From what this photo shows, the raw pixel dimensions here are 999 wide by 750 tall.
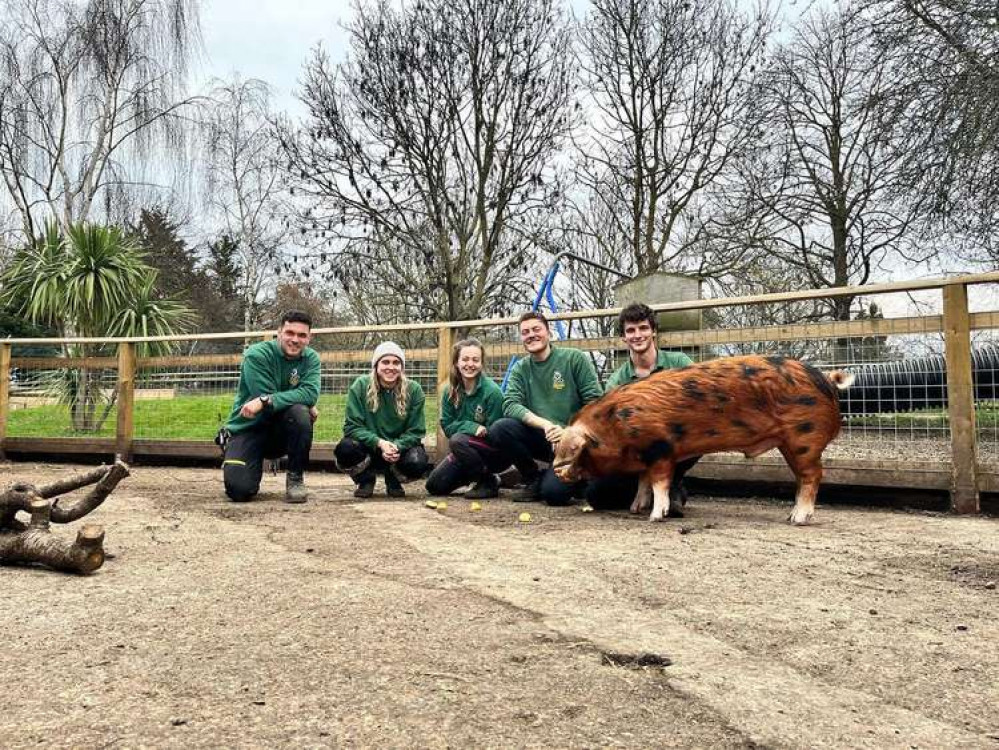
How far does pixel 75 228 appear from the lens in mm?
9875

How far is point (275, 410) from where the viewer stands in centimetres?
511

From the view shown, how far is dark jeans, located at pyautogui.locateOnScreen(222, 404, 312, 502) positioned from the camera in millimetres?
4941

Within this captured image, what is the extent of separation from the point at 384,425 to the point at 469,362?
2.53 feet

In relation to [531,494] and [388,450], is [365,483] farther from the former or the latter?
[531,494]

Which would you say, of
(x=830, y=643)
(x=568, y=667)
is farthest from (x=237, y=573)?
(x=830, y=643)

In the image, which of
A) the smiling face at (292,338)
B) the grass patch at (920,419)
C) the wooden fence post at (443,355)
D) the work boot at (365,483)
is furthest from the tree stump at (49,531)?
the grass patch at (920,419)

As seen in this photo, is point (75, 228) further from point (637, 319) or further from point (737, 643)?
point (737, 643)

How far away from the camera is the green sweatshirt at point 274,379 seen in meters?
5.10

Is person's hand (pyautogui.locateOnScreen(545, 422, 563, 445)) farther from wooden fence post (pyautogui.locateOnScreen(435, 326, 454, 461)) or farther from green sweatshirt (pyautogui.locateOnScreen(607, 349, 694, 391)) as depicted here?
wooden fence post (pyautogui.locateOnScreen(435, 326, 454, 461))

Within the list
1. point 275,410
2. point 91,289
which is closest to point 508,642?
point 275,410

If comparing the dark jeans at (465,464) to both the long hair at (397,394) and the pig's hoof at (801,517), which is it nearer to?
the long hair at (397,394)

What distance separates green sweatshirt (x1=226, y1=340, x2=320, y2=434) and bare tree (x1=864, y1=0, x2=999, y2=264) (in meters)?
6.20

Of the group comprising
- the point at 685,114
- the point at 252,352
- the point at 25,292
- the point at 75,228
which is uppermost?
the point at 685,114

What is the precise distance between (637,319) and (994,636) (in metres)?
2.65
